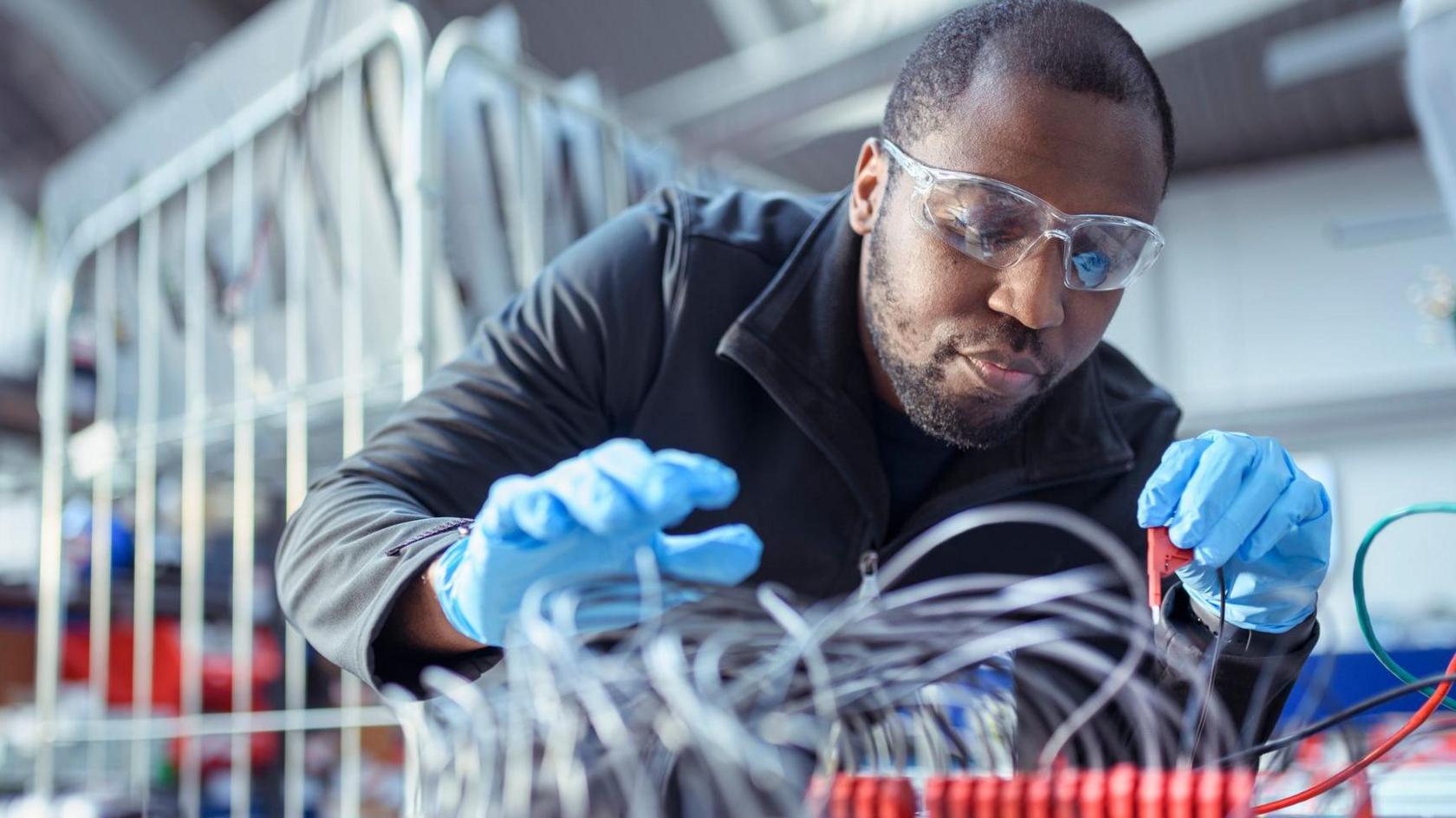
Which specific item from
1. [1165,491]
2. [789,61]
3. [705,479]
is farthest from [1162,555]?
[789,61]

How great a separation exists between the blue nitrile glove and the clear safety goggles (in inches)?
8.2

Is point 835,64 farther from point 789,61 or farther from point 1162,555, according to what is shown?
point 1162,555

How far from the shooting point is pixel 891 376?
1243 mm

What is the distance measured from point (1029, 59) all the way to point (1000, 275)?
0.19 meters

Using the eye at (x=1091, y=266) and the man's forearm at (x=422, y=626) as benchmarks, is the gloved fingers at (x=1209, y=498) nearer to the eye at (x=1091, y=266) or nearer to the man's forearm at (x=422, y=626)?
the eye at (x=1091, y=266)

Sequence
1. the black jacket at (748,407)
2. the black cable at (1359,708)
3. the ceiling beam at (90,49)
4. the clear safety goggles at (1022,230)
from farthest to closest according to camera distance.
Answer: the ceiling beam at (90,49), the black jacket at (748,407), the clear safety goggles at (1022,230), the black cable at (1359,708)

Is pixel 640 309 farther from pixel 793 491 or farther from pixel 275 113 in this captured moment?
pixel 275 113

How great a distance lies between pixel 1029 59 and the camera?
42.4 inches

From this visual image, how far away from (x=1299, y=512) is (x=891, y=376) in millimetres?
441

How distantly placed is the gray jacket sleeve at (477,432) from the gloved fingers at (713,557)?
10.3 inches

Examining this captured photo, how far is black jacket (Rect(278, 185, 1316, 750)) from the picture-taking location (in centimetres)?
118

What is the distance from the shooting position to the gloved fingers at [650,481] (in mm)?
574

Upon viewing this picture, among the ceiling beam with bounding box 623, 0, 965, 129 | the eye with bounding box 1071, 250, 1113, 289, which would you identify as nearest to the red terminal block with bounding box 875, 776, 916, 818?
the eye with bounding box 1071, 250, 1113, 289

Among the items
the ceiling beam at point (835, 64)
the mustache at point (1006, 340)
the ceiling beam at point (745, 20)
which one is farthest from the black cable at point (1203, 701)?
the ceiling beam at point (745, 20)
